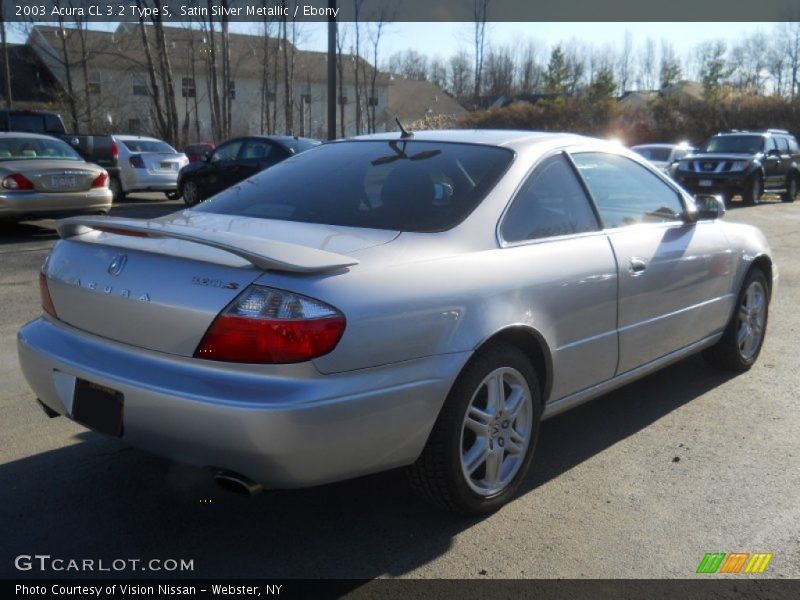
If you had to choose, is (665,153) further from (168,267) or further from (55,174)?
(168,267)

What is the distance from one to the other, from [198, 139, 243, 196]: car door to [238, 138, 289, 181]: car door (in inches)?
8.8

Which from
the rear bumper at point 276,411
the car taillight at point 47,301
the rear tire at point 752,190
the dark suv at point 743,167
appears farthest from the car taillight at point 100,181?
the rear tire at point 752,190

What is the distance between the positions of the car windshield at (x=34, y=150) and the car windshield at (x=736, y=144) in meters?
16.0

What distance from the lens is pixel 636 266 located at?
4.00m

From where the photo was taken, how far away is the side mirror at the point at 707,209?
472 centimetres

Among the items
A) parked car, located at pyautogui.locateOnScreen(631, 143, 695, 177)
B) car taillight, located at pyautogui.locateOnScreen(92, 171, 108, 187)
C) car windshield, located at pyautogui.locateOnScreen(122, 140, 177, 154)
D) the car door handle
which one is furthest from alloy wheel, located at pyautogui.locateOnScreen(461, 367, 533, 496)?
parked car, located at pyautogui.locateOnScreen(631, 143, 695, 177)

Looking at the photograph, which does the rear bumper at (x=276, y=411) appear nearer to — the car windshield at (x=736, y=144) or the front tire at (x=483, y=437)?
the front tire at (x=483, y=437)

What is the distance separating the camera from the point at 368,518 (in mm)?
3271

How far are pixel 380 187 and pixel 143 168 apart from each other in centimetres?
1510

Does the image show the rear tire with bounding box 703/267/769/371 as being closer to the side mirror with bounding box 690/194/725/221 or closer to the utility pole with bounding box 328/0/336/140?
the side mirror with bounding box 690/194/725/221

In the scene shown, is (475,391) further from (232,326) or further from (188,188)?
(188,188)

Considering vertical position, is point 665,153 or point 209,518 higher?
point 665,153

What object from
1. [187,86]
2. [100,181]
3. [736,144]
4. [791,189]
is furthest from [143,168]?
[187,86]

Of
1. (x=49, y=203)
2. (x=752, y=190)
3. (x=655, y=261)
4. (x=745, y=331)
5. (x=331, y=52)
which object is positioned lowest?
(x=752, y=190)
